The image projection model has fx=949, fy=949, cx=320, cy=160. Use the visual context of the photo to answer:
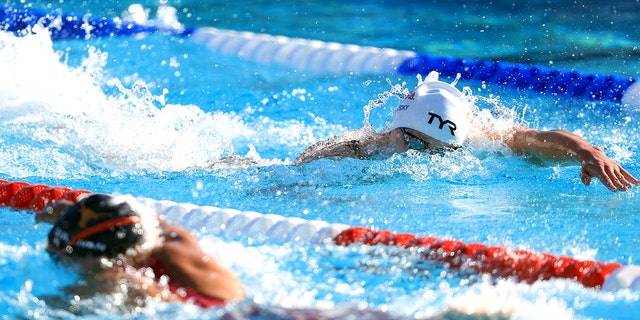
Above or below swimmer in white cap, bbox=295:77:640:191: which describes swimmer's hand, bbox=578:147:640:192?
below

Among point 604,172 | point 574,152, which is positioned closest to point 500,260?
point 604,172

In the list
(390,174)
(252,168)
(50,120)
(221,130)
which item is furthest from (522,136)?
(50,120)

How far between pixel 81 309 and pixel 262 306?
1.60ft

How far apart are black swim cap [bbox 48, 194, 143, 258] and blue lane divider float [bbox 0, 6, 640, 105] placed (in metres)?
3.87

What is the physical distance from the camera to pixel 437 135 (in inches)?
156

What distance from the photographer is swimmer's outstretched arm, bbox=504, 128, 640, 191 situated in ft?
11.5

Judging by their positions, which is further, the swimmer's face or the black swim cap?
the swimmer's face

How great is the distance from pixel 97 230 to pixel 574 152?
2039mm

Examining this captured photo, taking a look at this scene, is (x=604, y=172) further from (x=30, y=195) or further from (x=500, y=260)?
(x=30, y=195)

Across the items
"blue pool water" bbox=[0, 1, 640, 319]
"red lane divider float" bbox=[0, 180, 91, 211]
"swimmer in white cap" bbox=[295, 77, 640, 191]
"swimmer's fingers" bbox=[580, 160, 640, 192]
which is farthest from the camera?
"swimmer in white cap" bbox=[295, 77, 640, 191]

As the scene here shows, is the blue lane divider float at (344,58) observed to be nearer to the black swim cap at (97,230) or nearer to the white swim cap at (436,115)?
the white swim cap at (436,115)

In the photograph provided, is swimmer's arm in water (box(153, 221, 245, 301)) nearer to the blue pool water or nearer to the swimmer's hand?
the blue pool water

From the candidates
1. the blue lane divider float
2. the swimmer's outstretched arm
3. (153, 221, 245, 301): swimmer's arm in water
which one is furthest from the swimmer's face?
the blue lane divider float

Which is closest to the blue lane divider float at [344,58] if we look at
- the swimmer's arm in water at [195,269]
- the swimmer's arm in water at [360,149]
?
A: the swimmer's arm in water at [360,149]
